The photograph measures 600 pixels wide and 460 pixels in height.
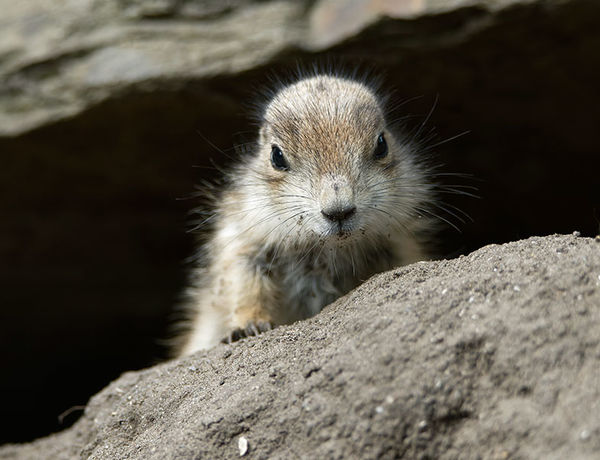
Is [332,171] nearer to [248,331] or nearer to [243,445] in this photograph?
[248,331]

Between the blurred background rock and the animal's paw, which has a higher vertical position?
the blurred background rock

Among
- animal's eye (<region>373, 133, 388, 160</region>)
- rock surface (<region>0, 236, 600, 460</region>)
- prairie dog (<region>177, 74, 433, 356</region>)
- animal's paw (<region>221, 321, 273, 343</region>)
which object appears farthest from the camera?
animal's eye (<region>373, 133, 388, 160</region>)

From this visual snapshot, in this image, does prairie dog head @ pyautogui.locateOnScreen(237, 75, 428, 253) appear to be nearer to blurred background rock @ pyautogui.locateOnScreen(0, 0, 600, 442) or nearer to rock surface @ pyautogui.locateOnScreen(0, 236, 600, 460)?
rock surface @ pyautogui.locateOnScreen(0, 236, 600, 460)

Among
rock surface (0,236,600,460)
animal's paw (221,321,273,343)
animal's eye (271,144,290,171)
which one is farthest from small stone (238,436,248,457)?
animal's eye (271,144,290,171)

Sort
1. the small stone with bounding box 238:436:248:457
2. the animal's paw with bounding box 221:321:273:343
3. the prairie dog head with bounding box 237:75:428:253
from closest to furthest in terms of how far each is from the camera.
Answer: the small stone with bounding box 238:436:248:457
the prairie dog head with bounding box 237:75:428:253
the animal's paw with bounding box 221:321:273:343

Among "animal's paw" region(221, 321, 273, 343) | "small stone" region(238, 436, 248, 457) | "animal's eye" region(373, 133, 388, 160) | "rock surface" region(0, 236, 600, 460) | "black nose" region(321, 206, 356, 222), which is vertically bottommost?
"animal's paw" region(221, 321, 273, 343)

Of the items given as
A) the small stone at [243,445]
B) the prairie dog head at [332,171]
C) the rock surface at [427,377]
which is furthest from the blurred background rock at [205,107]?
the small stone at [243,445]

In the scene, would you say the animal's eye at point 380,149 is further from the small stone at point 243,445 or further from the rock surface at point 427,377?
the small stone at point 243,445
